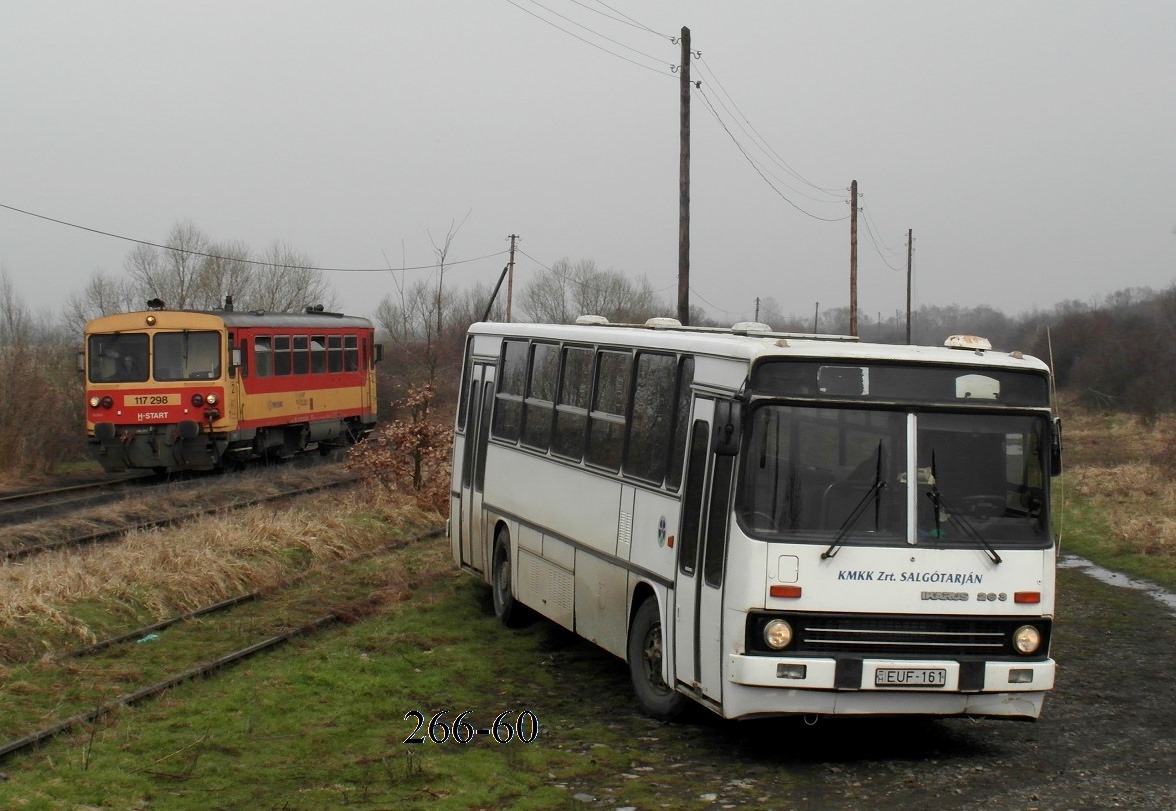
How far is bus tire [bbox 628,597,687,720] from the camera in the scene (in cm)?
888

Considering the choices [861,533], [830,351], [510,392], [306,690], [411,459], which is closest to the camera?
[861,533]

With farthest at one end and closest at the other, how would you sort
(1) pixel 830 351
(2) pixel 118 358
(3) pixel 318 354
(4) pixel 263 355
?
(3) pixel 318 354, (4) pixel 263 355, (2) pixel 118 358, (1) pixel 830 351

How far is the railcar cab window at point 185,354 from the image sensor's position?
25.7 m

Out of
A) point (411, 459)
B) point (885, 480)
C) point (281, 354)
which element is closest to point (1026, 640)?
point (885, 480)

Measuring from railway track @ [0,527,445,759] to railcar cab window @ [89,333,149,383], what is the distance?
1366cm

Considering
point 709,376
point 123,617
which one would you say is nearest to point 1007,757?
point 709,376

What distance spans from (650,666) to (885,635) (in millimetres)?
2074

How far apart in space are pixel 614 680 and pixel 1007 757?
10.6 feet

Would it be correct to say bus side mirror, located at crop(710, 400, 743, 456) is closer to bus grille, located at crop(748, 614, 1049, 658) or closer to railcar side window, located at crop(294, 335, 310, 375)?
bus grille, located at crop(748, 614, 1049, 658)

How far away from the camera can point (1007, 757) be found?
26.7 feet

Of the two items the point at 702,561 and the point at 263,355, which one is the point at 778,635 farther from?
the point at 263,355

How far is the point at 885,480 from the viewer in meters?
7.77

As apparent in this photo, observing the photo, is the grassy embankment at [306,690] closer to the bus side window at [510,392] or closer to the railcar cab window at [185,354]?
the bus side window at [510,392]

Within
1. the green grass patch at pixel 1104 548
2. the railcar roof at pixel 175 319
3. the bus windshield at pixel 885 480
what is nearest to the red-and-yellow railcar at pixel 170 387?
the railcar roof at pixel 175 319
